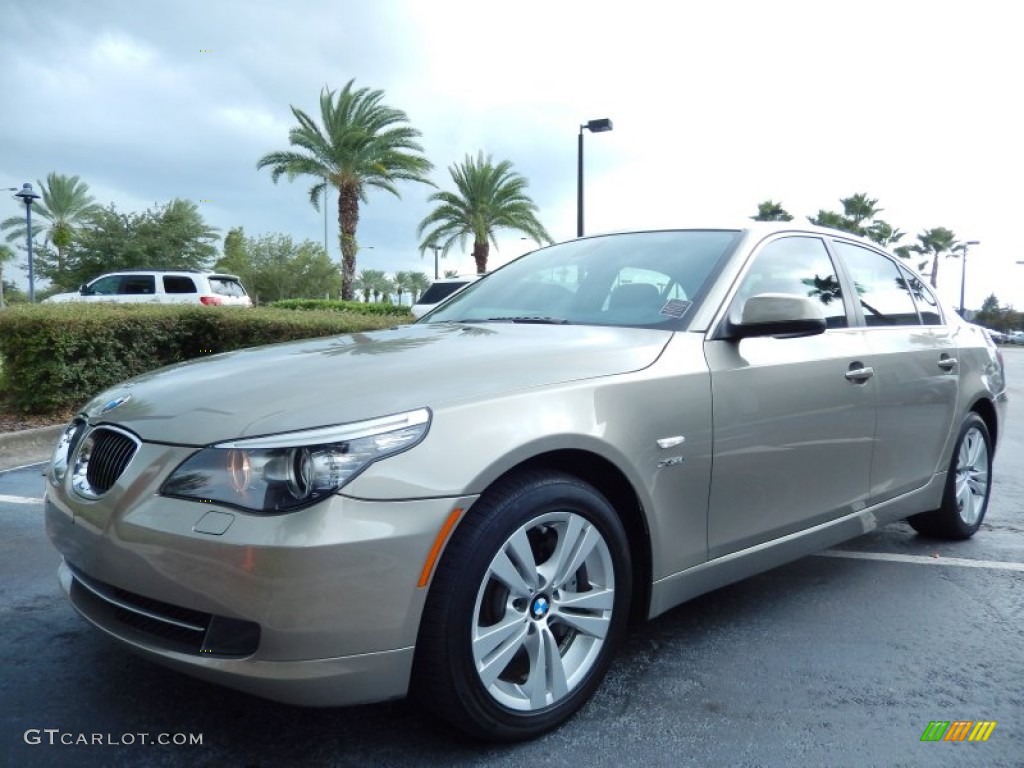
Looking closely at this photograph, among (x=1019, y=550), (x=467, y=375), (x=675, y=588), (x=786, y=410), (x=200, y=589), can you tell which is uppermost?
(x=467, y=375)

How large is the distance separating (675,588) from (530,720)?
2.21ft

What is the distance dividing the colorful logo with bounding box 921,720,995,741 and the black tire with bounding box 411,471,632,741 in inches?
37.2

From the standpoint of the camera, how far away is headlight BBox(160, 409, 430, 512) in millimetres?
1951

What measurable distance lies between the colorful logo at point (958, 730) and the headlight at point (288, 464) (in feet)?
5.79

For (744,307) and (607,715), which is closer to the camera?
(607,715)

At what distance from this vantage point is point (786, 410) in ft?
9.81

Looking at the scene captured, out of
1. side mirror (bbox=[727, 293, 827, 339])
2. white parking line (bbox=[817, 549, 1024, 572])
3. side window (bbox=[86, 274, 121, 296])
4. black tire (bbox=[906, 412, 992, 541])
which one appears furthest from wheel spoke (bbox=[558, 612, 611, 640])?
side window (bbox=[86, 274, 121, 296])

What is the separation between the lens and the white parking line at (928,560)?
4078mm

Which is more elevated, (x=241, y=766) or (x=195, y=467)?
(x=195, y=467)

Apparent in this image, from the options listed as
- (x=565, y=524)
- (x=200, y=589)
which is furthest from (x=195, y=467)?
(x=565, y=524)

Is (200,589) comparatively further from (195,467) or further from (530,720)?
(530,720)

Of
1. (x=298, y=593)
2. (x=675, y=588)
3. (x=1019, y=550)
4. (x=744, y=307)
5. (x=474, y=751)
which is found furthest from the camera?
(x=1019, y=550)

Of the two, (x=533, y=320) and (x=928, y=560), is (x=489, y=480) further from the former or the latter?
(x=928, y=560)

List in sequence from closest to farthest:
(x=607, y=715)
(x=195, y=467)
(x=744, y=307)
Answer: (x=195, y=467), (x=607, y=715), (x=744, y=307)
